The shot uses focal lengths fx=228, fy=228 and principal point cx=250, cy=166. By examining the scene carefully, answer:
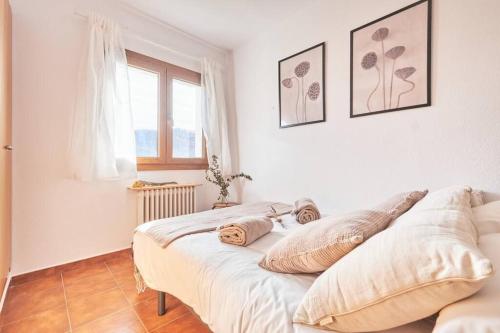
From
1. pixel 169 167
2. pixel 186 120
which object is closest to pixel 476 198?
pixel 169 167

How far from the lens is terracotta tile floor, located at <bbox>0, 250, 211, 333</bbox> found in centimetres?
138

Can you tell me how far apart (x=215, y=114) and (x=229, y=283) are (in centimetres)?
250

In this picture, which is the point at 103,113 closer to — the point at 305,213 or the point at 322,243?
the point at 305,213

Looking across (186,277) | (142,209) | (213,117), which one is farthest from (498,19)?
(142,209)

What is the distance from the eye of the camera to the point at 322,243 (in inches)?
32.2

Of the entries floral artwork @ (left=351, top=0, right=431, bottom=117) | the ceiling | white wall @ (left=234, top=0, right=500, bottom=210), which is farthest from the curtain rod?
floral artwork @ (left=351, top=0, right=431, bottom=117)

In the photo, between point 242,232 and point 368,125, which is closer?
point 242,232

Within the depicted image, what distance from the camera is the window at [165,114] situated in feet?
8.55

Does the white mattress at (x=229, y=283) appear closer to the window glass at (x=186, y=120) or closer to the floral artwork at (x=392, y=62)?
the floral artwork at (x=392, y=62)

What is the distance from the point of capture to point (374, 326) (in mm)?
588

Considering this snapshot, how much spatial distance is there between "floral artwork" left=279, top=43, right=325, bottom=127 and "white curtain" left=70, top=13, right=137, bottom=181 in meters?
1.68

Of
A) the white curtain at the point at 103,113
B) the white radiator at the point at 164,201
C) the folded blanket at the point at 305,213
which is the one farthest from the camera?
the white radiator at the point at 164,201

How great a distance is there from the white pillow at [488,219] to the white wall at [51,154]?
109 inches

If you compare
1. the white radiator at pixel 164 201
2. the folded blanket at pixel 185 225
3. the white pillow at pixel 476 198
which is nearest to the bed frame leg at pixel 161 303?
the folded blanket at pixel 185 225
